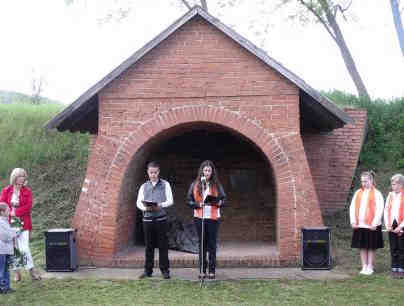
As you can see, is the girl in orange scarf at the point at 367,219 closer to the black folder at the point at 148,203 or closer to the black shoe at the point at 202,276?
the black shoe at the point at 202,276

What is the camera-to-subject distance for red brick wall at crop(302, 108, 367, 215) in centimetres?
1176

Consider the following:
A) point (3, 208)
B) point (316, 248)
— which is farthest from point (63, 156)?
point (316, 248)

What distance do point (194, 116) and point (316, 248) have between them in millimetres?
3241

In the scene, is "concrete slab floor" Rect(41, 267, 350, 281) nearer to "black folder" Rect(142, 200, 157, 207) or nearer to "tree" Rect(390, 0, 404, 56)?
"black folder" Rect(142, 200, 157, 207)

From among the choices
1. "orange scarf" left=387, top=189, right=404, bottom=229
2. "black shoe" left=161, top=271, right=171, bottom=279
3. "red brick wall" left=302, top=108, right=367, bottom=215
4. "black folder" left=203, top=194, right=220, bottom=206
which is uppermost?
"red brick wall" left=302, top=108, right=367, bottom=215

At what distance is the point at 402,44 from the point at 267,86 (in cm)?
924

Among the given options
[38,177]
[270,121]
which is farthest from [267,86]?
[38,177]

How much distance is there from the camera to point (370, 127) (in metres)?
13.7

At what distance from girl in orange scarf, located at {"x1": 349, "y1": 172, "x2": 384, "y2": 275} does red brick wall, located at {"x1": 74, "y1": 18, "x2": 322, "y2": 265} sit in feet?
2.51

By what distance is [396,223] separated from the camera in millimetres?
7656

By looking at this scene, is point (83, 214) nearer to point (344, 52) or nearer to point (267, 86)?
point (267, 86)

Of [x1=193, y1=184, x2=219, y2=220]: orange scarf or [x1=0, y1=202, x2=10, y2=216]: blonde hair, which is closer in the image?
[x1=0, y1=202, x2=10, y2=216]: blonde hair

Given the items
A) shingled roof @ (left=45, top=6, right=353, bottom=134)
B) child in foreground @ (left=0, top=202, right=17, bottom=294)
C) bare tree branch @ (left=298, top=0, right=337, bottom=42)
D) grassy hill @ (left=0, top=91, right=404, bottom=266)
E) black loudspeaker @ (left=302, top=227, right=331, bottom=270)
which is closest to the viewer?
child in foreground @ (left=0, top=202, right=17, bottom=294)

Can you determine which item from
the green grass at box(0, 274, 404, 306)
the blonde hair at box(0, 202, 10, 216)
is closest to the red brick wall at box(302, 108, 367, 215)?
the green grass at box(0, 274, 404, 306)
